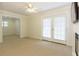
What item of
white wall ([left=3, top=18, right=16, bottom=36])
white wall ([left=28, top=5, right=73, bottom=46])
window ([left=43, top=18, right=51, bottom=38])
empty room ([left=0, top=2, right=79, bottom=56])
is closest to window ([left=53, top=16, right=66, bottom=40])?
empty room ([left=0, top=2, right=79, bottom=56])

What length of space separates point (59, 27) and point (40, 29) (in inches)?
61.0

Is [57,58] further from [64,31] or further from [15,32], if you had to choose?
[15,32]

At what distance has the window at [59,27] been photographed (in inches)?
152

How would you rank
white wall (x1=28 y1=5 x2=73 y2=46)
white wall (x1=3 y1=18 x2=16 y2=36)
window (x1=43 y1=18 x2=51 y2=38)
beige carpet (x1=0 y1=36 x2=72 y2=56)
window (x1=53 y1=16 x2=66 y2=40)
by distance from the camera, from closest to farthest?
beige carpet (x1=0 y1=36 x2=72 y2=56), window (x1=53 y1=16 x2=66 y2=40), white wall (x1=28 y1=5 x2=73 y2=46), window (x1=43 y1=18 x2=51 y2=38), white wall (x1=3 y1=18 x2=16 y2=36)

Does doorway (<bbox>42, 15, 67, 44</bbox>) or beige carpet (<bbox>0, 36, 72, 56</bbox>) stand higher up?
doorway (<bbox>42, 15, 67, 44</bbox>)

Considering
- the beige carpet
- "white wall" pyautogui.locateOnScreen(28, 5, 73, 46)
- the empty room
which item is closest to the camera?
the beige carpet

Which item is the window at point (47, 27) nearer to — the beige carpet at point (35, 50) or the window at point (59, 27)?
the window at point (59, 27)

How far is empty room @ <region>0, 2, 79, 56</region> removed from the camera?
296cm

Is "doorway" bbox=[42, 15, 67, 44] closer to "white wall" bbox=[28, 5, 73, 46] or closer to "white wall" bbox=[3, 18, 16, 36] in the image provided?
"white wall" bbox=[28, 5, 73, 46]

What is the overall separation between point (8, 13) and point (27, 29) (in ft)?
6.27

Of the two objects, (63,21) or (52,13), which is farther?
(52,13)

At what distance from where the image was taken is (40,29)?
17.9 ft

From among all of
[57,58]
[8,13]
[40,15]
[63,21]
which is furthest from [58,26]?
[57,58]

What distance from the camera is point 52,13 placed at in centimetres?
455
